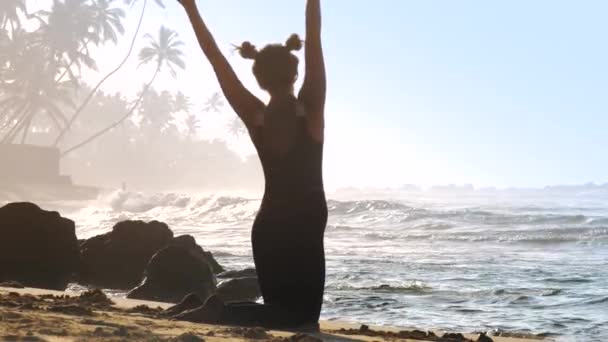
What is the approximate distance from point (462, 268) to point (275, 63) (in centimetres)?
956

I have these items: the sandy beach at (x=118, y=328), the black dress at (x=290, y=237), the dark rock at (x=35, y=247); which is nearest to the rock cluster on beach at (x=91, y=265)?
the dark rock at (x=35, y=247)

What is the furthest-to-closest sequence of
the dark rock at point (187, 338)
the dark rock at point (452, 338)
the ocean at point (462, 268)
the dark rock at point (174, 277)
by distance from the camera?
the dark rock at point (174, 277) < the ocean at point (462, 268) < the dark rock at point (452, 338) < the dark rock at point (187, 338)

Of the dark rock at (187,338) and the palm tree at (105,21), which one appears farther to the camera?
the palm tree at (105,21)

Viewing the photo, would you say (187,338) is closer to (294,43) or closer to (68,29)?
(294,43)

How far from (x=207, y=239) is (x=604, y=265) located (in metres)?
11.0

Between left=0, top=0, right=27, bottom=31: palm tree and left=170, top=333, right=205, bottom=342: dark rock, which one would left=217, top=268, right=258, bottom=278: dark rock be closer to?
left=170, top=333, right=205, bottom=342: dark rock

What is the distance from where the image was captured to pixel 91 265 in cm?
1018

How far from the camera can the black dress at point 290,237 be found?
3896mm

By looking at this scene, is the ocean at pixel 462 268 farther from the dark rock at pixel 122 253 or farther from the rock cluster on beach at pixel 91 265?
the dark rock at pixel 122 253

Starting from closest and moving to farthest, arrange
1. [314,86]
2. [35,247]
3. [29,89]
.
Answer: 1. [314,86]
2. [35,247]
3. [29,89]

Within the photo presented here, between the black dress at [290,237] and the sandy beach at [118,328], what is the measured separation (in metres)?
0.25

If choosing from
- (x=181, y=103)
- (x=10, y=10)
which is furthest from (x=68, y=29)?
(x=181, y=103)

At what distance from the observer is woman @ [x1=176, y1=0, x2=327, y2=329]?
3885 millimetres

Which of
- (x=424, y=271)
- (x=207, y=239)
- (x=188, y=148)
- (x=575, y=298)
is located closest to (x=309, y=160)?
(x=575, y=298)
